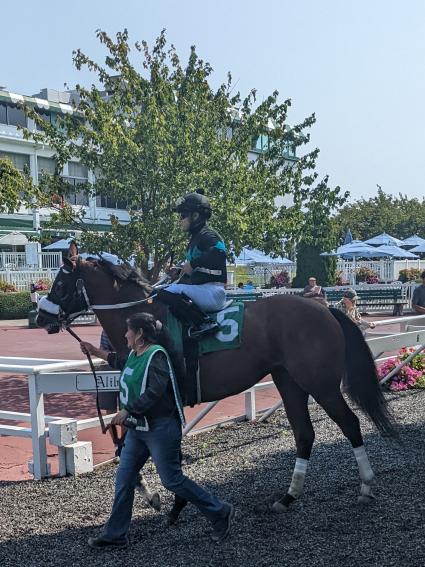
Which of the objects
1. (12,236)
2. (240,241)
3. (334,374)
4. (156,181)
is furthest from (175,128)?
(12,236)

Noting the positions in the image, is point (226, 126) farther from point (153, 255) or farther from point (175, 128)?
point (153, 255)

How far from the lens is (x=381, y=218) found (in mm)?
56594

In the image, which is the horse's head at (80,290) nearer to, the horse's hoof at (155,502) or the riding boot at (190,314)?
the riding boot at (190,314)

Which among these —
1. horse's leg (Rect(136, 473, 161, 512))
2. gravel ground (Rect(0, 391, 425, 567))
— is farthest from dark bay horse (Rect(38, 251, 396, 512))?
horse's leg (Rect(136, 473, 161, 512))

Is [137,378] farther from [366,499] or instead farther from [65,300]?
[366,499]

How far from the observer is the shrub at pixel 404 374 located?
409 inches

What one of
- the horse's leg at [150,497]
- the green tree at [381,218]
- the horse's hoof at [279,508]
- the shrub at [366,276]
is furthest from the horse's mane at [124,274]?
the green tree at [381,218]

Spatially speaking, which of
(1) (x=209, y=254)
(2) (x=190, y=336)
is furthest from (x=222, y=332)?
(1) (x=209, y=254)

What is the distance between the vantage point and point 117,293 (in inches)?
222

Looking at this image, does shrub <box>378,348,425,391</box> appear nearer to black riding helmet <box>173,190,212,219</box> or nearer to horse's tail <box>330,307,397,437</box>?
horse's tail <box>330,307,397,437</box>

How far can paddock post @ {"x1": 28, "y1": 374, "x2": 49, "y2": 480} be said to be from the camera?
6.27 meters

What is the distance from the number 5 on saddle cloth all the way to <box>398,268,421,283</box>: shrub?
27.5 metres

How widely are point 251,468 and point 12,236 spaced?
2871 cm

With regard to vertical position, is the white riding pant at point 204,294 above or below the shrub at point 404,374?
above
